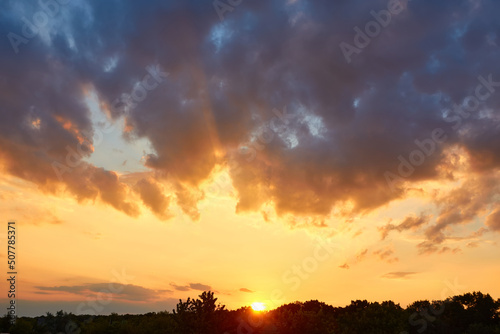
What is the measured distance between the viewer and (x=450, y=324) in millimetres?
76688

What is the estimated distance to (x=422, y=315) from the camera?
73250 mm

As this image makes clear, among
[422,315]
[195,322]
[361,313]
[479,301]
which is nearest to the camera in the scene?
[195,322]

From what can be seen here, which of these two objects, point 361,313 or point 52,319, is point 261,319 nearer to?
point 361,313

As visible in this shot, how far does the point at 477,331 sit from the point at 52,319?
91172 millimetres

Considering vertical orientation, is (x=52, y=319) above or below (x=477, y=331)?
above

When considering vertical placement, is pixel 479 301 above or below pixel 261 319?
above

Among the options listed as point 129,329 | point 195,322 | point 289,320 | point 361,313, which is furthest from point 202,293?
point 361,313

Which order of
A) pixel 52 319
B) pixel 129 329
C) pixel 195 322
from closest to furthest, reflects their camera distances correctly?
pixel 195 322
pixel 129 329
pixel 52 319

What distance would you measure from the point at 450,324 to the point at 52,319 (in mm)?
88043

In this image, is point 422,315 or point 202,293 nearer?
point 202,293

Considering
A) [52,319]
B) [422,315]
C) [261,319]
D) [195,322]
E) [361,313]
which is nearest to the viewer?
[195,322]

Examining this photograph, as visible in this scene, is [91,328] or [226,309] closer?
[226,309]

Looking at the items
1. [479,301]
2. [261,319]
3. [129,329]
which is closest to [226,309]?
[261,319]

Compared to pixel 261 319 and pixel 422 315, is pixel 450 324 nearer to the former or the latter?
pixel 422 315
